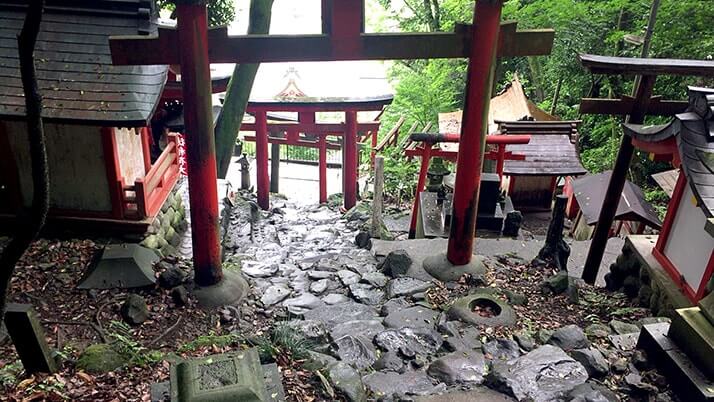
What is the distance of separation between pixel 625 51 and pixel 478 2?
13266 mm

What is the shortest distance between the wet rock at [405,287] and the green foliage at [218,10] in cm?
791

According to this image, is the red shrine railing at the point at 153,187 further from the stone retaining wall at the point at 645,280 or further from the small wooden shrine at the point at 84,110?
the stone retaining wall at the point at 645,280

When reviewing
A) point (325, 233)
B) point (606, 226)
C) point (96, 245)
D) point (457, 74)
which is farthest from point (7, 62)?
point (457, 74)

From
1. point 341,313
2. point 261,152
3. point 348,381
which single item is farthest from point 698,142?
point 261,152

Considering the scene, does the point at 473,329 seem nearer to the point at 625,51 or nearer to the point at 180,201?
the point at 180,201

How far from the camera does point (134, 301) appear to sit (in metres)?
5.65

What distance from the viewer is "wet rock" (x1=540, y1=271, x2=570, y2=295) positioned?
21.1ft

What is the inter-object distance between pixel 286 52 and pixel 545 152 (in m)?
11.7

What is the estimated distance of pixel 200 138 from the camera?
18.2 ft

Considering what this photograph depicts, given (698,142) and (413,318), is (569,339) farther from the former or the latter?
(698,142)

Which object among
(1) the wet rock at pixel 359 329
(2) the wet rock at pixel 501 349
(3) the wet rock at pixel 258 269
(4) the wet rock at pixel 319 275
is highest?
(2) the wet rock at pixel 501 349

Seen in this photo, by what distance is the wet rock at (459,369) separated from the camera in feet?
14.3

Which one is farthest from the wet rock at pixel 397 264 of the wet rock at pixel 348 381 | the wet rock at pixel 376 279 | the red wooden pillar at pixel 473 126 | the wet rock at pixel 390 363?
the wet rock at pixel 348 381

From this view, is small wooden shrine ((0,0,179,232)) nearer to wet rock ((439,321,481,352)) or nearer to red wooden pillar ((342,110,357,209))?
wet rock ((439,321,481,352))
